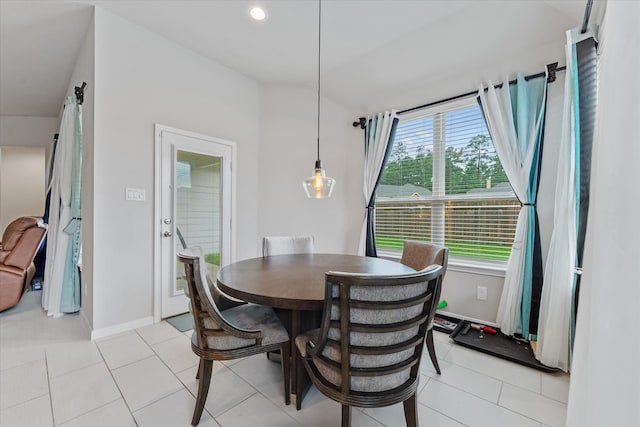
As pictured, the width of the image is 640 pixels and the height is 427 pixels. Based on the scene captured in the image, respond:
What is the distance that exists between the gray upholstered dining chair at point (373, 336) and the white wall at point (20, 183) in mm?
7441

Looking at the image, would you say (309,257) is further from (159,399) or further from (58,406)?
(58,406)

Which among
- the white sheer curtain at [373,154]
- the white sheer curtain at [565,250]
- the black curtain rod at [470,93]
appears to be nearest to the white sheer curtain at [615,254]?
the white sheer curtain at [565,250]

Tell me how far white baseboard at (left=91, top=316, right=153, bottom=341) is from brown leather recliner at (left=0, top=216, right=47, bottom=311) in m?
1.48

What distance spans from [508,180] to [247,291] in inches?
103

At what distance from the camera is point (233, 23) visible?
2.57m

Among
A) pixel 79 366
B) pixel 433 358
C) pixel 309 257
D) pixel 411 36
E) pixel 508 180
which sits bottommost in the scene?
pixel 79 366

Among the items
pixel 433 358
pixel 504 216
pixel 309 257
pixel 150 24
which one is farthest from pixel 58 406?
pixel 504 216

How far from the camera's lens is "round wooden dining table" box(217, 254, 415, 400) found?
4.38 feet

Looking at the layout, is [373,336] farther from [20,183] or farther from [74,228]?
[20,183]

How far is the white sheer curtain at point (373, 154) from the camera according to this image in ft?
11.4

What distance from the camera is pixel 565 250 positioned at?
1.97 meters

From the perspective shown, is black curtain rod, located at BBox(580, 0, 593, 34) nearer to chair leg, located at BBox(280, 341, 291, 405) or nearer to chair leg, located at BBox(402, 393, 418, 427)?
chair leg, located at BBox(402, 393, 418, 427)

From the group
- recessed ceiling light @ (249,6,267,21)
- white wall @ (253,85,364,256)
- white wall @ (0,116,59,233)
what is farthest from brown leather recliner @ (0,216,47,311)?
recessed ceiling light @ (249,6,267,21)

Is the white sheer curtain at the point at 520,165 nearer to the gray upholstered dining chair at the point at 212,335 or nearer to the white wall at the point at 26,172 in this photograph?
the gray upholstered dining chair at the point at 212,335
